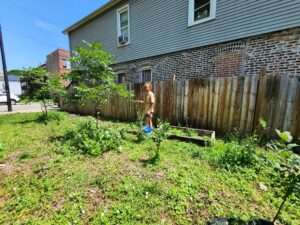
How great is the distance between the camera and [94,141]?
163 inches

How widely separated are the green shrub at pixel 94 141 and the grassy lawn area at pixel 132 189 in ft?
0.57

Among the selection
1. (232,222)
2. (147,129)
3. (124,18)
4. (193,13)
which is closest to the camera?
(232,222)

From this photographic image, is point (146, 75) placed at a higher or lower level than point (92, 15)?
lower

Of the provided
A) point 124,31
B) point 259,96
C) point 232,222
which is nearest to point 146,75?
point 124,31

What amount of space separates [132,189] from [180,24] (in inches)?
310

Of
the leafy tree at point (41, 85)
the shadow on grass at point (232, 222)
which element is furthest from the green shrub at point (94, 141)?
the leafy tree at point (41, 85)

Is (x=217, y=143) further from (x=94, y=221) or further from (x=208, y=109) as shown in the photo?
(x=94, y=221)

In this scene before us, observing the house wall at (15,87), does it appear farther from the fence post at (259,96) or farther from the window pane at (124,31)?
the fence post at (259,96)

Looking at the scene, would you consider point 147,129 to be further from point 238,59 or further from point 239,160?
point 238,59

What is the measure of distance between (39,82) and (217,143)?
7.68 m

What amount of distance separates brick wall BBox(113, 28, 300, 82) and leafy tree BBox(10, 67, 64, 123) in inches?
198

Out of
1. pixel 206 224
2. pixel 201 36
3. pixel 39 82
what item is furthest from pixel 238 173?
pixel 39 82

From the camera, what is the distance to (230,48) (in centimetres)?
671

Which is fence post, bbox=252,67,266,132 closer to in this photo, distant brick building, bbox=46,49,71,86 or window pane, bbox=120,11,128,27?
window pane, bbox=120,11,128,27
